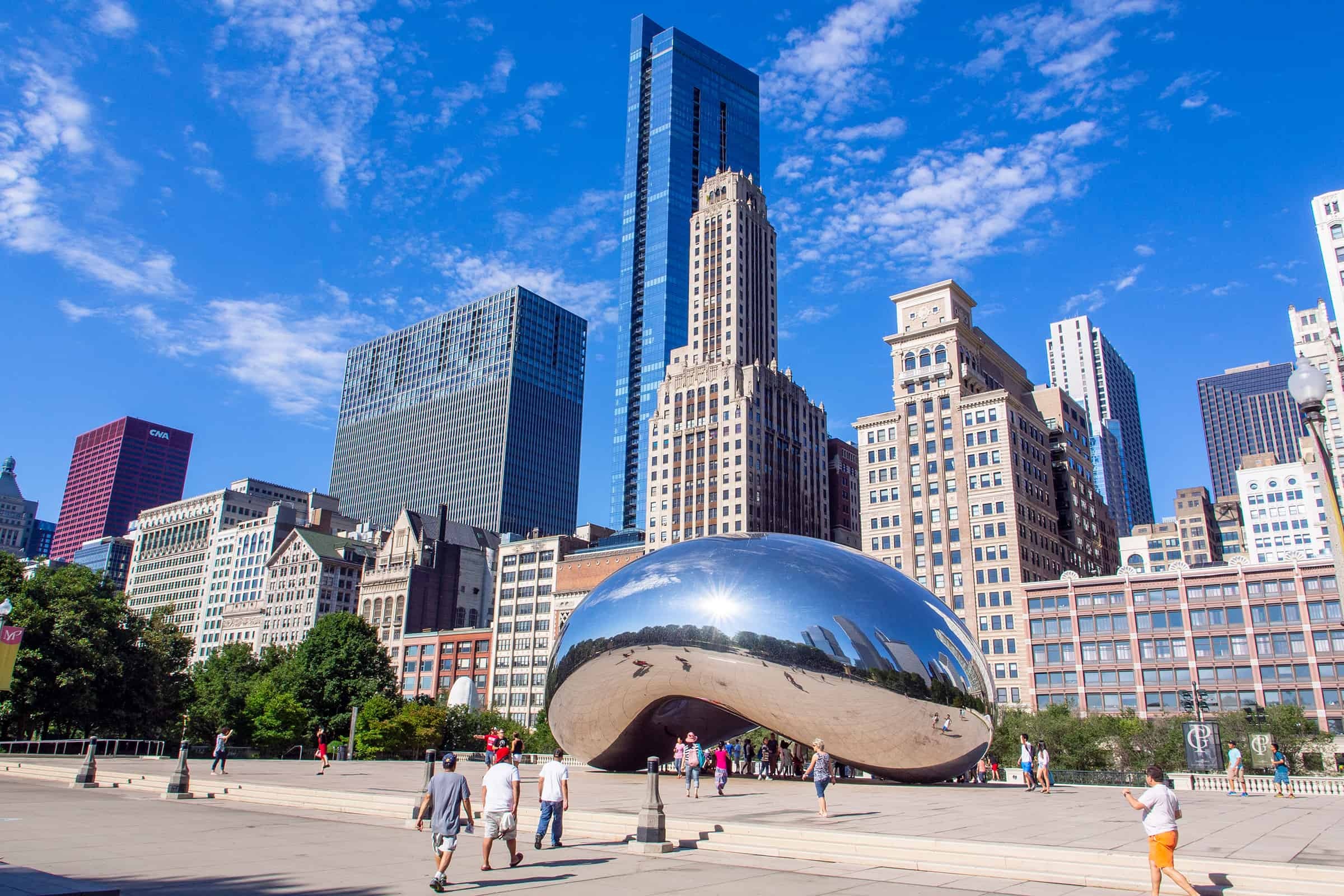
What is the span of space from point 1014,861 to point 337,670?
2655 inches

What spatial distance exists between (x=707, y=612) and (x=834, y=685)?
3.74 m

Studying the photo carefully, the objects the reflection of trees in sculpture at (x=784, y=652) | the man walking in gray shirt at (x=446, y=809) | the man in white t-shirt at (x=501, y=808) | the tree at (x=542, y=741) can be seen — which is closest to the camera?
the man walking in gray shirt at (x=446, y=809)

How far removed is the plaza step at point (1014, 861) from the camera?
1223 centimetres

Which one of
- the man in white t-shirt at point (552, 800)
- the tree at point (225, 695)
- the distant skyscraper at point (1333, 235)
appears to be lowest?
the man in white t-shirt at point (552, 800)

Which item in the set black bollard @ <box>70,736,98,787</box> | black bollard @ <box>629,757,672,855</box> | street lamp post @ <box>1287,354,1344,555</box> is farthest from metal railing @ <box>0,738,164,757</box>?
street lamp post @ <box>1287,354,1344,555</box>

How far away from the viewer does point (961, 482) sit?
343 ft

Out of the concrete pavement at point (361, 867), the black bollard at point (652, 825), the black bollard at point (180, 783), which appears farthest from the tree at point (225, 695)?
the black bollard at point (652, 825)

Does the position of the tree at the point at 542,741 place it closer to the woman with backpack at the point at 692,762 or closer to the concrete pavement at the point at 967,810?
the concrete pavement at the point at 967,810

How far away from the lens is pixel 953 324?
110875 mm

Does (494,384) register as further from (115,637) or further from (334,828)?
(334,828)

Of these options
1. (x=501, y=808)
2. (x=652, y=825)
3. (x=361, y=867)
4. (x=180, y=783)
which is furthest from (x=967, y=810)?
(x=180, y=783)

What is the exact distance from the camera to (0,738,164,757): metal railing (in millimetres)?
43562

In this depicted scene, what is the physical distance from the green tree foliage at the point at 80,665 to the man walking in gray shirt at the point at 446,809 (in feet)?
136

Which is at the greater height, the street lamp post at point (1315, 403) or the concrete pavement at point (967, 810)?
the street lamp post at point (1315, 403)
